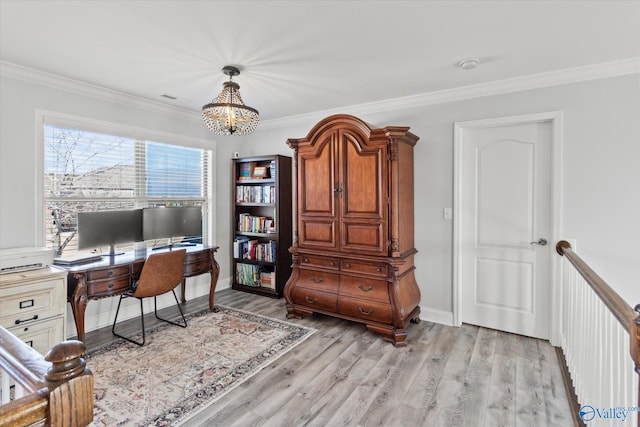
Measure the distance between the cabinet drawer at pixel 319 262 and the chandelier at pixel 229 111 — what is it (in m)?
1.49

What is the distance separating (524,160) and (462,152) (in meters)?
0.55

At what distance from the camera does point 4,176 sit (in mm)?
2770

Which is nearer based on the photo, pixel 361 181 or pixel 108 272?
pixel 108 272

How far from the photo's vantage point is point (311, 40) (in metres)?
2.31

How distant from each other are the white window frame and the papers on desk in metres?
0.24

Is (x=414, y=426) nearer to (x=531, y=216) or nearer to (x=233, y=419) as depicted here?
(x=233, y=419)

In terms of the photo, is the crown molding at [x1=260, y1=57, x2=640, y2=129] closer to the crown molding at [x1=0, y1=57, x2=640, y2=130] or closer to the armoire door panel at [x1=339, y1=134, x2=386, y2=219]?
the crown molding at [x1=0, y1=57, x2=640, y2=130]

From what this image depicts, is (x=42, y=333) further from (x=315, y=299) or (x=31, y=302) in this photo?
(x=315, y=299)

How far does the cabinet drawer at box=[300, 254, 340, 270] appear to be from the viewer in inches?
134

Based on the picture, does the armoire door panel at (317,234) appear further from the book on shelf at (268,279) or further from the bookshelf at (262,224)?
the book on shelf at (268,279)

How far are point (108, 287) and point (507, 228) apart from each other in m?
3.71

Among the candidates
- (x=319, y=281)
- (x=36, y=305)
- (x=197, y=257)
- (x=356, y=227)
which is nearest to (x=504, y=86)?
(x=356, y=227)

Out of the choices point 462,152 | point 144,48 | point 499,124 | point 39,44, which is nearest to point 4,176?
point 39,44

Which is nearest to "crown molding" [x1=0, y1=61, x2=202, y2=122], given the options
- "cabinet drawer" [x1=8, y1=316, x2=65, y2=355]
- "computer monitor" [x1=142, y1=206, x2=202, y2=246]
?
"computer monitor" [x1=142, y1=206, x2=202, y2=246]
